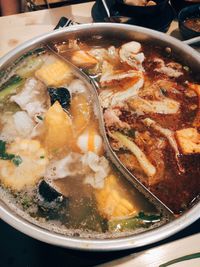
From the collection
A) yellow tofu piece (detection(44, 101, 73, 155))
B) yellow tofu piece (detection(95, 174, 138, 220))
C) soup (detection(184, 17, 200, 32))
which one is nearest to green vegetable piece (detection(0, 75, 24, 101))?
yellow tofu piece (detection(44, 101, 73, 155))

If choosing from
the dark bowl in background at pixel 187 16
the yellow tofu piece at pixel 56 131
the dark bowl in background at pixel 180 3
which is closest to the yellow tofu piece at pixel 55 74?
the yellow tofu piece at pixel 56 131

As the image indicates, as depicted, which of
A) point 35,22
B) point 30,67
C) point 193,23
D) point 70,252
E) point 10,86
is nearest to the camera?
point 70,252

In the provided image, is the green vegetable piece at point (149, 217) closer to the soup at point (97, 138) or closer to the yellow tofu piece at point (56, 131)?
the soup at point (97, 138)

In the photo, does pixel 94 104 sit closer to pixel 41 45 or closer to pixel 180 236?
pixel 41 45

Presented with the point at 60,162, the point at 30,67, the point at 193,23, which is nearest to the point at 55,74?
the point at 30,67

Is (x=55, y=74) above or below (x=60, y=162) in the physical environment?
above

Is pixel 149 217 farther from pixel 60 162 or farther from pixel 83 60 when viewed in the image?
pixel 83 60
